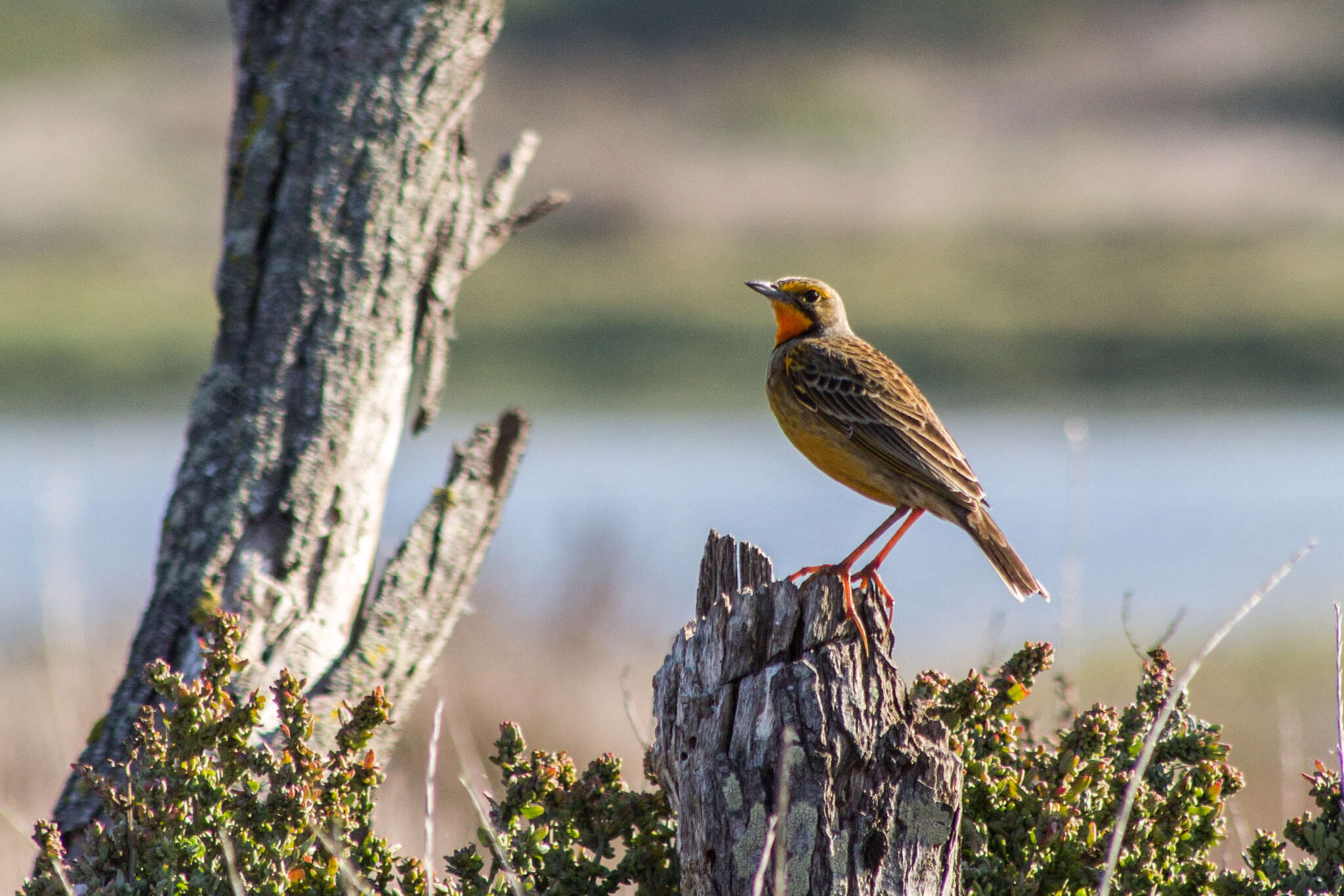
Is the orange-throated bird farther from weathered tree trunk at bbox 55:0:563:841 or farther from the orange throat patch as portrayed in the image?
weathered tree trunk at bbox 55:0:563:841

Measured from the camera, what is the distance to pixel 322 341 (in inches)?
200

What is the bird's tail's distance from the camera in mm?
5055

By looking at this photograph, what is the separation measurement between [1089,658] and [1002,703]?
982 cm

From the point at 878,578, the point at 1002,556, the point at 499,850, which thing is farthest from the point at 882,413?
the point at 499,850

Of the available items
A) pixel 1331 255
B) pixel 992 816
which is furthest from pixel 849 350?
pixel 1331 255

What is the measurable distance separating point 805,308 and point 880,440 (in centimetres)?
115

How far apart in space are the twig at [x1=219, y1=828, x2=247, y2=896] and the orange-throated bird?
6.32 feet

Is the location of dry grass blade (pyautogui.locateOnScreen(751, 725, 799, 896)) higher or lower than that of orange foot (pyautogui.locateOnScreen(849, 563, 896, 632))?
lower

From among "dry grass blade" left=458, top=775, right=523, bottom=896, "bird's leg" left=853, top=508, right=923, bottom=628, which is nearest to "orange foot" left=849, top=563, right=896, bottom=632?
"bird's leg" left=853, top=508, right=923, bottom=628

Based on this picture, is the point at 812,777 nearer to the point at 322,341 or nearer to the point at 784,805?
the point at 784,805

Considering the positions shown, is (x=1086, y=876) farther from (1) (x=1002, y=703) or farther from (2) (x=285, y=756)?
(2) (x=285, y=756)

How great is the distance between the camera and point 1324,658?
12.9 metres

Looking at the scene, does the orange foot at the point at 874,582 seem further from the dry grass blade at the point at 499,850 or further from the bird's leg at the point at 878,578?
the dry grass blade at the point at 499,850

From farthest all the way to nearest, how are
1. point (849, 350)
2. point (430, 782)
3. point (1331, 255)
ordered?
point (1331, 255)
point (849, 350)
point (430, 782)
